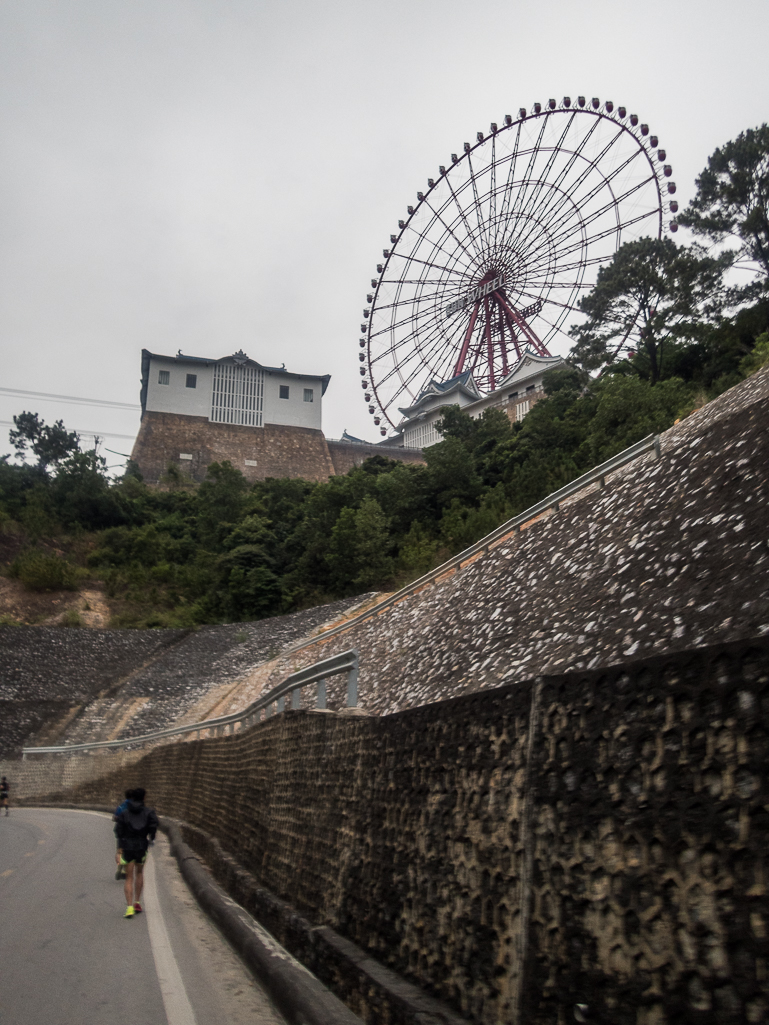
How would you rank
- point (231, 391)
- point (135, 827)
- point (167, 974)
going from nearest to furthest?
point (167, 974), point (135, 827), point (231, 391)

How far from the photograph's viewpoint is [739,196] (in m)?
33.7

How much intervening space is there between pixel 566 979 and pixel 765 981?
2.87ft

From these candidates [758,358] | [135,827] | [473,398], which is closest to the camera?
[135,827]

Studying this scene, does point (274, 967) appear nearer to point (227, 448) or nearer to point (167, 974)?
point (167, 974)

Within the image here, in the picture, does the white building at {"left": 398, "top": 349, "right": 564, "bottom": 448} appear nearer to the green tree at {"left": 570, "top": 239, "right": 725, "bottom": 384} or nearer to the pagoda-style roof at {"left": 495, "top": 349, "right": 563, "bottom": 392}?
the pagoda-style roof at {"left": 495, "top": 349, "right": 563, "bottom": 392}

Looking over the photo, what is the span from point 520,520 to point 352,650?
527 inches

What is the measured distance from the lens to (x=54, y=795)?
29.7 metres

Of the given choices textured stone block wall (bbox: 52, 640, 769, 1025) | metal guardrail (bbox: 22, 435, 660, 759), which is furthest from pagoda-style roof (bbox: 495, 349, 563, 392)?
textured stone block wall (bbox: 52, 640, 769, 1025)

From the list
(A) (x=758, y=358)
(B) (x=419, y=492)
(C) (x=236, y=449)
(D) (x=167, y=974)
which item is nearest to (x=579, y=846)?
(D) (x=167, y=974)

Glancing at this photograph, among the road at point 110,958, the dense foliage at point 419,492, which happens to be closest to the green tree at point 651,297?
the dense foliage at point 419,492

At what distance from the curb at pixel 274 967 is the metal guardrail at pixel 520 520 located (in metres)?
10.9

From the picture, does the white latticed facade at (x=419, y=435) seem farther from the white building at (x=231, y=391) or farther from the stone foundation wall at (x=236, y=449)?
the white building at (x=231, y=391)

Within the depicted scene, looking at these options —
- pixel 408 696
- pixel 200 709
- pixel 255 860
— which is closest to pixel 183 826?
pixel 408 696

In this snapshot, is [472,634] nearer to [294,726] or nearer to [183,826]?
[183,826]
